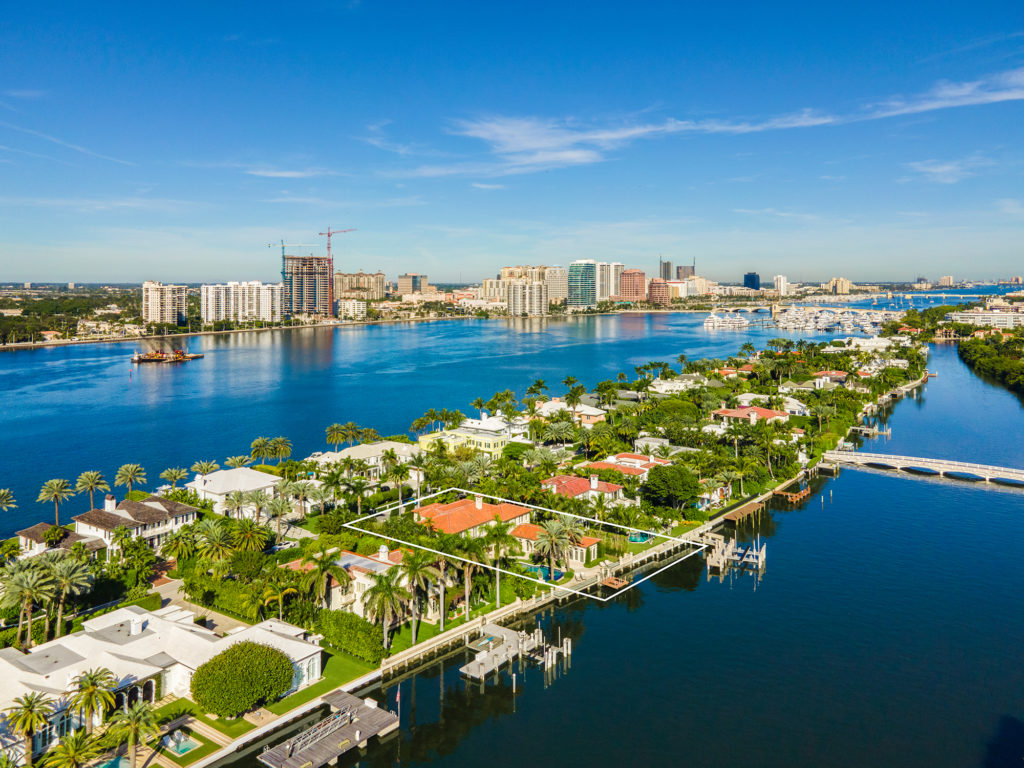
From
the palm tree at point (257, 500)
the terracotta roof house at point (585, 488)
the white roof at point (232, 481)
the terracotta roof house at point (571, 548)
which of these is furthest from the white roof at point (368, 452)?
the terracotta roof house at point (571, 548)

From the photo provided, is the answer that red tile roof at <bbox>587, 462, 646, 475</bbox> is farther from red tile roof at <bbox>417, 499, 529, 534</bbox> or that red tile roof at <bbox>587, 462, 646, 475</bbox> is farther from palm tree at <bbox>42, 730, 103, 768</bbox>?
palm tree at <bbox>42, 730, 103, 768</bbox>

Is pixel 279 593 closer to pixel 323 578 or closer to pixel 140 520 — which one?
pixel 323 578

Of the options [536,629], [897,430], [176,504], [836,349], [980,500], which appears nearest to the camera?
[536,629]

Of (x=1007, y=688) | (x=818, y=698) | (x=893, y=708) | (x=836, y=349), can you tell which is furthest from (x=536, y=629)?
(x=836, y=349)

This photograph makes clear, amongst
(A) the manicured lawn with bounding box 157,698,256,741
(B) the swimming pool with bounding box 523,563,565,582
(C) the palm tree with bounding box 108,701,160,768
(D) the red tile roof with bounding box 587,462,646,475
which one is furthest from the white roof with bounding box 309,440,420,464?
(C) the palm tree with bounding box 108,701,160,768

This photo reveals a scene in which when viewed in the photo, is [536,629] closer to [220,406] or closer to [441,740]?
[441,740]

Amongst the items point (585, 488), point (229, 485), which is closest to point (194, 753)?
point (229, 485)
